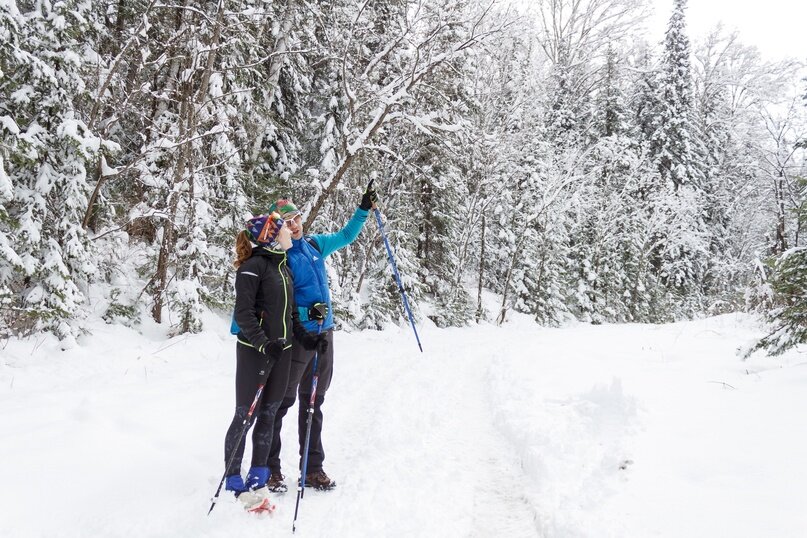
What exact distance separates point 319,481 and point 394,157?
1390 cm

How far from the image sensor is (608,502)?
3666 millimetres

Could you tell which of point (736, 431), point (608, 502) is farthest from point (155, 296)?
point (736, 431)

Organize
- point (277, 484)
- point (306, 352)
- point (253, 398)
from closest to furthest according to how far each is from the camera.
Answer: point (253, 398), point (277, 484), point (306, 352)

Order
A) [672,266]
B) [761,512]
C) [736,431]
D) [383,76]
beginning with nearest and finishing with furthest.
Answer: [761,512]
[736,431]
[383,76]
[672,266]

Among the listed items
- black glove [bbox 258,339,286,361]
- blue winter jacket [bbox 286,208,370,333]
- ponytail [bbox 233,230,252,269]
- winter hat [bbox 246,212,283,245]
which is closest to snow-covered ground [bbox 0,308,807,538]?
black glove [bbox 258,339,286,361]

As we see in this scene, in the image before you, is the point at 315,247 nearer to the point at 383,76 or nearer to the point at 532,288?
the point at 383,76

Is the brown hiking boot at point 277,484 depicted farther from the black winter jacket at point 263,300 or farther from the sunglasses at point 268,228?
the sunglasses at point 268,228

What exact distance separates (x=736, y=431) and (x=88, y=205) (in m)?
9.86

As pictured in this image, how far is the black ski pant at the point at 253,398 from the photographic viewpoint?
3.81 metres

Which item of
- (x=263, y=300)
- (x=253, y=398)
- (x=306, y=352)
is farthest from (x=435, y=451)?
(x=263, y=300)

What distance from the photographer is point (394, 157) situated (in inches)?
663

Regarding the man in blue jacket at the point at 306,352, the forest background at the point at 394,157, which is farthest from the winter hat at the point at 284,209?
the forest background at the point at 394,157

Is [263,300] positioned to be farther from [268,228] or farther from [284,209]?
[284,209]

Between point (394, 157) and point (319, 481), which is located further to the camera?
point (394, 157)
